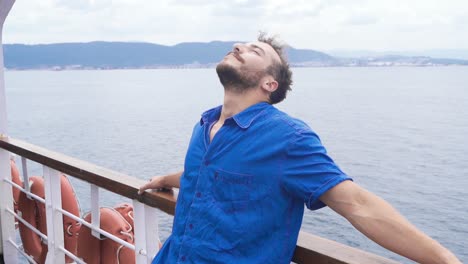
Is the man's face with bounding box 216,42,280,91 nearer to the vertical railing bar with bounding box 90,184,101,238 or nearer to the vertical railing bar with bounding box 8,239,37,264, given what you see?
the vertical railing bar with bounding box 90,184,101,238

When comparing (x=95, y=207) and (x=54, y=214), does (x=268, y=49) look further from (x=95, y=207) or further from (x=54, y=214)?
(x=54, y=214)

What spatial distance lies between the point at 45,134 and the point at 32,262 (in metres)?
26.8

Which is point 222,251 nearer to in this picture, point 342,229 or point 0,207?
point 0,207

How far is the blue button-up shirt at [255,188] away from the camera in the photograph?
1.05 m

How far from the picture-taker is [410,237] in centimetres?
93

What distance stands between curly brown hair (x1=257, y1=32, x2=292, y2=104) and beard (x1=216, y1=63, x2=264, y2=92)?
36 millimetres

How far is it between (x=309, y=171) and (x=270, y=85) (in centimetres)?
25

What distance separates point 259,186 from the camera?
1092 mm

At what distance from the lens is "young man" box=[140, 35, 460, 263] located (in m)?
1.00

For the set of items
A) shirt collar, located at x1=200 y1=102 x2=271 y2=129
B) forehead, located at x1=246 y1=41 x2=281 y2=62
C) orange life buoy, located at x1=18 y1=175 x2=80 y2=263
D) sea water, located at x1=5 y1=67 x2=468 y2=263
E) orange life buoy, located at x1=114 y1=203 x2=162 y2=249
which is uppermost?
forehead, located at x1=246 y1=41 x2=281 y2=62

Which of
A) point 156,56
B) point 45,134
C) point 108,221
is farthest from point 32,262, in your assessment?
point 156,56

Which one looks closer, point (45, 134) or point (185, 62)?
point (45, 134)

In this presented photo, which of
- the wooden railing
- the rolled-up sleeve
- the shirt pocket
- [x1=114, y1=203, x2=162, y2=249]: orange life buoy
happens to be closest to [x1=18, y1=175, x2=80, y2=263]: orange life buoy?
the wooden railing

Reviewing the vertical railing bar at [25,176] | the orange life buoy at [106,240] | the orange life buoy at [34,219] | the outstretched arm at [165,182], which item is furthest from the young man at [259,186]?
the orange life buoy at [34,219]
